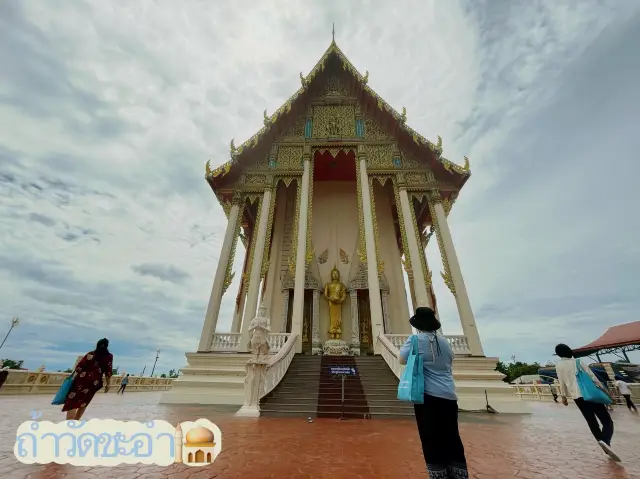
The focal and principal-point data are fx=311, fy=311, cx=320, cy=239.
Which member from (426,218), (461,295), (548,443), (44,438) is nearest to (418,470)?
(548,443)

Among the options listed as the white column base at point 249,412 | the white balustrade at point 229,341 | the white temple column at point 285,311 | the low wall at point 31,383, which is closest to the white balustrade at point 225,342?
the white balustrade at point 229,341

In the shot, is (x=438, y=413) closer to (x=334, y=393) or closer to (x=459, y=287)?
(x=334, y=393)

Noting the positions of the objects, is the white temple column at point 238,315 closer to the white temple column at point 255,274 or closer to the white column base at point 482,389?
the white temple column at point 255,274

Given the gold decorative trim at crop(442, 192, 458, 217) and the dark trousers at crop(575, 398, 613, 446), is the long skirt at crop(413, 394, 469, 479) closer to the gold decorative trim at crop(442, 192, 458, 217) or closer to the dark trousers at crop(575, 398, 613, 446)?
the dark trousers at crop(575, 398, 613, 446)

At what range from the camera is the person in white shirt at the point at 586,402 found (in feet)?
10.4

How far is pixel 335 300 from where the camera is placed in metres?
12.7

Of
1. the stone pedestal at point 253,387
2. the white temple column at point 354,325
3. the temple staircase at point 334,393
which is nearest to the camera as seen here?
the stone pedestal at point 253,387

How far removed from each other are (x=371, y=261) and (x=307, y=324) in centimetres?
397

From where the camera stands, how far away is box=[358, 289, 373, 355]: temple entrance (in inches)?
484

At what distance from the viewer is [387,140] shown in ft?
45.5

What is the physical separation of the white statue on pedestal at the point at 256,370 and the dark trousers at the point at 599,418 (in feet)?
16.2

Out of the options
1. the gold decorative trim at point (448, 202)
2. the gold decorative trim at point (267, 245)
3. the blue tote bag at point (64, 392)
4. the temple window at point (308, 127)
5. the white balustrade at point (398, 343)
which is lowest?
the blue tote bag at point (64, 392)

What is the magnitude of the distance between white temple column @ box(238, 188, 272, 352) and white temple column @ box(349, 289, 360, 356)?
385 cm

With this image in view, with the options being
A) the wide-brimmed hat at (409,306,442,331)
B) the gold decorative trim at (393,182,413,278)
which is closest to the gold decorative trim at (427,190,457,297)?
the gold decorative trim at (393,182,413,278)
